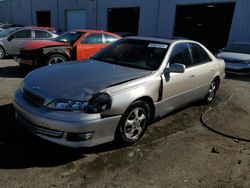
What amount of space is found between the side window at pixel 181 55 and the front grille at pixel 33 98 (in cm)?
220

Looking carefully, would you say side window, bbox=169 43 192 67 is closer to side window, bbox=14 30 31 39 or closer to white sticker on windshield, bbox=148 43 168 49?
white sticker on windshield, bbox=148 43 168 49

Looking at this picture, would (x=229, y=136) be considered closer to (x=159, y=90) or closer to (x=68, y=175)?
(x=159, y=90)

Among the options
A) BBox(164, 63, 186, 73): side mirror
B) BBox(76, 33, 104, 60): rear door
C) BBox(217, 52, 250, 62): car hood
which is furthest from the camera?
BBox(217, 52, 250, 62): car hood

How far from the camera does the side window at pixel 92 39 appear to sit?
8.53 meters

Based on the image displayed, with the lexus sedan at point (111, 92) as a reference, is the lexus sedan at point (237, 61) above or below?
below

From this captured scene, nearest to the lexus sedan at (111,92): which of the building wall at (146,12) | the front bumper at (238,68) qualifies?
the front bumper at (238,68)

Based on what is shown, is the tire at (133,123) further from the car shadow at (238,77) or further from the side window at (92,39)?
the car shadow at (238,77)

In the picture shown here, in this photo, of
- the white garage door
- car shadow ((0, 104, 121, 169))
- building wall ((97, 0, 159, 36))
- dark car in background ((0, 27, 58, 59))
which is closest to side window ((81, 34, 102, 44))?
dark car in background ((0, 27, 58, 59))

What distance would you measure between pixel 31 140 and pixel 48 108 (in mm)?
832

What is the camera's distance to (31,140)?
3689 mm

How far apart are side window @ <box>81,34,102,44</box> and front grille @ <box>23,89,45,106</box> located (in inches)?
201

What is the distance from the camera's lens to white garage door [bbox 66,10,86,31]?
75.3 feet

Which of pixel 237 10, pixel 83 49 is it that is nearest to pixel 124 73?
pixel 83 49

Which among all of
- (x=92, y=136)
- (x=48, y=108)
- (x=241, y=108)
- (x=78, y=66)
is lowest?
(x=241, y=108)
